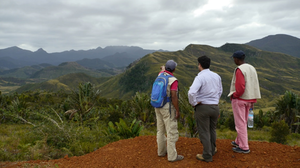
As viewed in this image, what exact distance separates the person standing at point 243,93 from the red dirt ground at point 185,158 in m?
0.37

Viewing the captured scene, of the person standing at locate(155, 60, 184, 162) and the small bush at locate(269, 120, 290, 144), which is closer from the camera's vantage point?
the person standing at locate(155, 60, 184, 162)

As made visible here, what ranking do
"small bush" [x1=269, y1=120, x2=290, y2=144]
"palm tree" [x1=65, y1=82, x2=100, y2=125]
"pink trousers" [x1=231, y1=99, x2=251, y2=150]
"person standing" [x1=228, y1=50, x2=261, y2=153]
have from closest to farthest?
"person standing" [x1=228, y1=50, x2=261, y2=153]
"pink trousers" [x1=231, y1=99, x2=251, y2=150]
"small bush" [x1=269, y1=120, x2=290, y2=144]
"palm tree" [x1=65, y1=82, x2=100, y2=125]

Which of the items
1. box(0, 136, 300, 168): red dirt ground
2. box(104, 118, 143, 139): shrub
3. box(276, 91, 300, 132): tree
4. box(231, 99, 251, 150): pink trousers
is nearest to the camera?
box(0, 136, 300, 168): red dirt ground

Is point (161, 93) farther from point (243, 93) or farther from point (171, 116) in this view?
point (243, 93)

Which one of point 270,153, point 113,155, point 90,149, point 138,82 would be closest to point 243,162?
point 270,153

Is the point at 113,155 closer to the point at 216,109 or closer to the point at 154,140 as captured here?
the point at 154,140

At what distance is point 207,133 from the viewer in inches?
A: 153

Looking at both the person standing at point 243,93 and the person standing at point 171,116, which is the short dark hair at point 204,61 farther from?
the person standing at point 243,93

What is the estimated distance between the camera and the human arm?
157 inches

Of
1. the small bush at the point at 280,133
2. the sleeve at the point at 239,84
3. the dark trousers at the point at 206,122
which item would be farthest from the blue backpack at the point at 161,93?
the small bush at the point at 280,133

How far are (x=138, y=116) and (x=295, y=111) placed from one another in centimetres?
1012

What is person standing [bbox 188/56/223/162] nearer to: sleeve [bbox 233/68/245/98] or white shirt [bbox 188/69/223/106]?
white shirt [bbox 188/69/223/106]

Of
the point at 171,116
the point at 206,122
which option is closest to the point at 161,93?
the point at 171,116

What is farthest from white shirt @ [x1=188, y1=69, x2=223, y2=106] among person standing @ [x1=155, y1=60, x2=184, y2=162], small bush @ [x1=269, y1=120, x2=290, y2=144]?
small bush @ [x1=269, y1=120, x2=290, y2=144]
